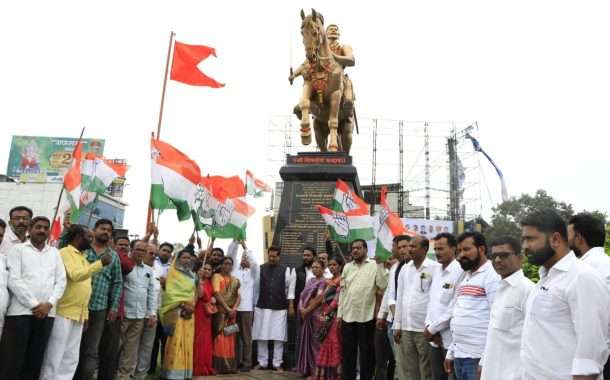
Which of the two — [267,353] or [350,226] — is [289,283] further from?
[350,226]

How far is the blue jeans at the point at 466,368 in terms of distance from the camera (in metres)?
4.22

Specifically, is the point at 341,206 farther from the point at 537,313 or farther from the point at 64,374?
the point at 537,313

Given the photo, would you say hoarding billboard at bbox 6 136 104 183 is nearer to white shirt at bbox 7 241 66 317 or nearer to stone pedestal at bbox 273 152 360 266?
stone pedestal at bbox 273 152 360 266

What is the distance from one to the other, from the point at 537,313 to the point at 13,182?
4548cm

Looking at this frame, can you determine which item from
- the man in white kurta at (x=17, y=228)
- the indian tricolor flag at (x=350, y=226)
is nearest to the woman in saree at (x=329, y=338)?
the indian tricolor flag at (x=350, y=226)

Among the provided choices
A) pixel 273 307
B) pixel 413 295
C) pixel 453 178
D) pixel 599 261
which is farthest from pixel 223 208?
pixel 453 178

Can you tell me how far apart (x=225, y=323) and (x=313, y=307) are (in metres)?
1.21

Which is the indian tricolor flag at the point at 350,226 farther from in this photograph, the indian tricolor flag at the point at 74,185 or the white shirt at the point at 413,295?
the indian tricolor flag at the point at 74,185

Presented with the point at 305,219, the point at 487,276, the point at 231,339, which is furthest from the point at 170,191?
the point at 487,276

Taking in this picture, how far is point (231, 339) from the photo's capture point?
7879 millimetres

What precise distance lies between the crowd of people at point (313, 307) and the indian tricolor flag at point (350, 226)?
417 mm

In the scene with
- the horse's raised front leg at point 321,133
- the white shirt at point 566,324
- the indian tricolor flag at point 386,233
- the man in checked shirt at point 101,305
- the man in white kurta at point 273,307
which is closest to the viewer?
the white shirt at point 566,324

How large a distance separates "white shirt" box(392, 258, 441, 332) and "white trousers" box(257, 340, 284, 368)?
3.12 meters

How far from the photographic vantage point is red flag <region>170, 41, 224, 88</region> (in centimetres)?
861
